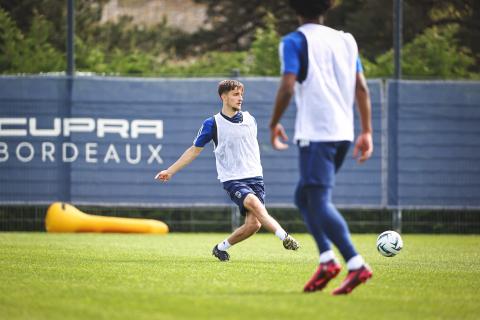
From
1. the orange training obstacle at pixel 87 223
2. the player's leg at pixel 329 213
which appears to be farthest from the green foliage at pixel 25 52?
the player's leg at pixel 329 213

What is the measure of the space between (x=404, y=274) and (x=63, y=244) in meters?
5.49

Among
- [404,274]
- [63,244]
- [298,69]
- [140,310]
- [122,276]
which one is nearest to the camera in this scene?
[140,310]

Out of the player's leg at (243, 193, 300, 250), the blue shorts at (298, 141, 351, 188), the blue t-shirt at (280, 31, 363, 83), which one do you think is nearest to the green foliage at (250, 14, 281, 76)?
the player's leg at (243, 193, 300, 250)

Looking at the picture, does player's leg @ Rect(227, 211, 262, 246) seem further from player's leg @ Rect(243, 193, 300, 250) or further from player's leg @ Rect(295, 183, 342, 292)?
player's leg @ Rect(295, 183, 342, 292)

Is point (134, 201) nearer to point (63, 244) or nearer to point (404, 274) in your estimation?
point (63, 244)

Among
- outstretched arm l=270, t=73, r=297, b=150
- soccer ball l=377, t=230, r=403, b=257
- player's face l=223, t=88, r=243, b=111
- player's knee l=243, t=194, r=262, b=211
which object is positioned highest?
player's face l=223, t=88, r=243, b=111

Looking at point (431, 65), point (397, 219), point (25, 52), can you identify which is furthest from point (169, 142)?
point (431, 65)

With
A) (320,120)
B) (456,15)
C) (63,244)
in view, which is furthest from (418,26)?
(320,120)

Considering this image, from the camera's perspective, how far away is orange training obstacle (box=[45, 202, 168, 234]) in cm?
1712

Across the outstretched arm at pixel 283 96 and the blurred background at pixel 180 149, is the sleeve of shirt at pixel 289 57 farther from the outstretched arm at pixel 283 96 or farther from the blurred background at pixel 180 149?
the blurred background at pixel 180 149

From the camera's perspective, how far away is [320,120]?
288 inches

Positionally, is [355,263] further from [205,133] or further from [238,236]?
[205,133]

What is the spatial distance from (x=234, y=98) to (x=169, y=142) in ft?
21.0

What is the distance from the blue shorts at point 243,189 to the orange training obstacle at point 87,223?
650 cm
